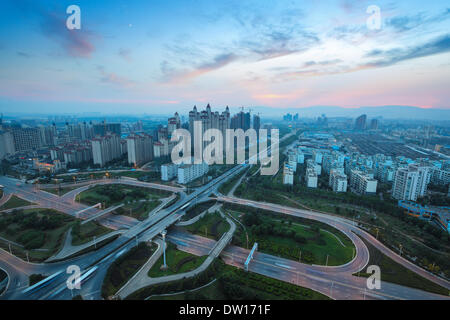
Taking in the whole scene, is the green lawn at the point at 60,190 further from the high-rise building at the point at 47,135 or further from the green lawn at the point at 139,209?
the high-rise building at the point at 47,135

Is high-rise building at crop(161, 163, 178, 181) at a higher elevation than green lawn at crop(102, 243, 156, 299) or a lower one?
higher

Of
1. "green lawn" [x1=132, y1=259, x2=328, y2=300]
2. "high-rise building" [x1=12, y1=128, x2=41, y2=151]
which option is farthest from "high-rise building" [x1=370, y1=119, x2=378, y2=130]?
"high-rise building" [x1=12, y1=128, x2=41, y2=151]

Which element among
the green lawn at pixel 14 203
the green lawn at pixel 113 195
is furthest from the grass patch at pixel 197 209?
the green lawn at pixel 14 203

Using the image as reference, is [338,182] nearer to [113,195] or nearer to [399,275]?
[399,275]

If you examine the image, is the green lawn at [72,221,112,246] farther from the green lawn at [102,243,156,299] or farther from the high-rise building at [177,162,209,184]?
the high-rise building at [177,162,209,184]

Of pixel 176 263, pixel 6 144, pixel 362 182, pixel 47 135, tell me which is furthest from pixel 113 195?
pixel 47 135

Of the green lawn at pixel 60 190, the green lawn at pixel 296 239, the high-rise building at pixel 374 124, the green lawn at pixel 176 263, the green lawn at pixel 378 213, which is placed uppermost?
the high-rise building at pixel 374 124
